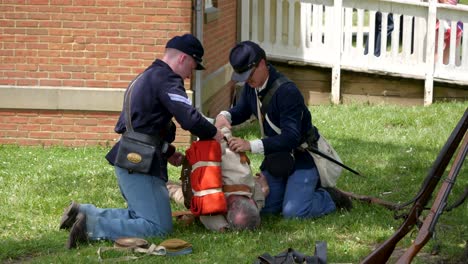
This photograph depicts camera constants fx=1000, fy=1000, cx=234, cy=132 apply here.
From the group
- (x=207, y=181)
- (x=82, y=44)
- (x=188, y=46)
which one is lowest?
(x=207, y=181)

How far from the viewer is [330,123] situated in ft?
45.5

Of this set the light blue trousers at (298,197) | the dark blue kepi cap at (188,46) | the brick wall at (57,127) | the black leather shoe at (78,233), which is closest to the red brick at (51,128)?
the brick wall at (57,127)

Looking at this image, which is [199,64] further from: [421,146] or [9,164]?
[421,146]

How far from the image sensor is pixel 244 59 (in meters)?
7.99

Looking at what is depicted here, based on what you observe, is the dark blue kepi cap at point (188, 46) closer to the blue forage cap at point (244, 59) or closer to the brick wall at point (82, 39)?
the blue forage cap at point (244, 59)

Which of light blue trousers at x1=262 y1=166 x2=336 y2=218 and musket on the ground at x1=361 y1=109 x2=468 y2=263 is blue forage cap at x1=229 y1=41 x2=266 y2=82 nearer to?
light blue trousers at x1=262 y1=166 x2=336 y2=218

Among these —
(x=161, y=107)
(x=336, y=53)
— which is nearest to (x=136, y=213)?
(x=161, y=107)

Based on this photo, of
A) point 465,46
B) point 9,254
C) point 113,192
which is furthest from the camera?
point 465,46

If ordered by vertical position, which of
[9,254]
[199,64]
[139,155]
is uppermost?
[199,64]

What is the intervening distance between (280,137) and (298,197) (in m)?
0.60

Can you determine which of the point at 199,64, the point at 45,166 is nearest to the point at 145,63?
the point at 45,166

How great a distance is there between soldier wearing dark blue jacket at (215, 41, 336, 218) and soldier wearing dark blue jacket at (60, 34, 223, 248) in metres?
0.48

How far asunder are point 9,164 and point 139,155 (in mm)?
3825

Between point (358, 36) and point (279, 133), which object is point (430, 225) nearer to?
point (279, 133)
